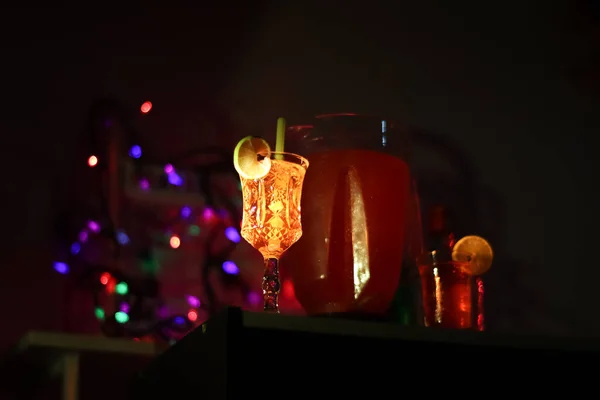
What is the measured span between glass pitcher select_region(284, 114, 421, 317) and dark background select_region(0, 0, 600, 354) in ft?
1.10

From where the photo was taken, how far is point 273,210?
1165 millimetres

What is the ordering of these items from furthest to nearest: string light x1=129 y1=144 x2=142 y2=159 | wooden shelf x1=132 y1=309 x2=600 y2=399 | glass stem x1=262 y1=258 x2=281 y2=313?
string light x1=129 y1=144 x2=142 y2=159 < glass stem x1=262 y1=258 x2=281 y2=313 < wooden shelf x1=132 y1=309 x2=600 y2=399

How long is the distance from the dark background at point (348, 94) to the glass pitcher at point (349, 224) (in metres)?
0.34

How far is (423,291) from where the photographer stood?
130cm

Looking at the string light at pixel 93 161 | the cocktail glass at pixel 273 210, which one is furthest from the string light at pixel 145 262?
the cocktail glass at pixel 273 210

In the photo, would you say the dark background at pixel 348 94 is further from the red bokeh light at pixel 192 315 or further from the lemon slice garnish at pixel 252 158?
the lemon slice garnish at pixel 252 158

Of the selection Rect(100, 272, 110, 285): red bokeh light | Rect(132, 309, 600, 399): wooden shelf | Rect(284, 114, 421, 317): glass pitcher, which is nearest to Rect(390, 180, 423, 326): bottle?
Rect(284, 114, 421, 317): glass pitcher

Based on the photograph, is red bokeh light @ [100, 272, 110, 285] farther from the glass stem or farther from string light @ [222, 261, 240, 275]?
the glass stem

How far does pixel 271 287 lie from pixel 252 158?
20 cm

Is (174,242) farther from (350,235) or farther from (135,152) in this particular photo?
(350,235)

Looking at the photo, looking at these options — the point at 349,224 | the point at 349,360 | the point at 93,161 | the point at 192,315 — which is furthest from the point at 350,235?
the point at 93,161

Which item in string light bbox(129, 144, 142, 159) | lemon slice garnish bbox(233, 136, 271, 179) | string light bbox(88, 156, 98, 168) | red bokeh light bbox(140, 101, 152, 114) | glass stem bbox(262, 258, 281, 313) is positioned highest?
red bokeh light bbox(140, 101, 152, 114)

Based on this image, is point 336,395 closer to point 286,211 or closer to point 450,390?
point 450,390

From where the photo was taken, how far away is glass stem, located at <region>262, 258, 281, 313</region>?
1.12 m
